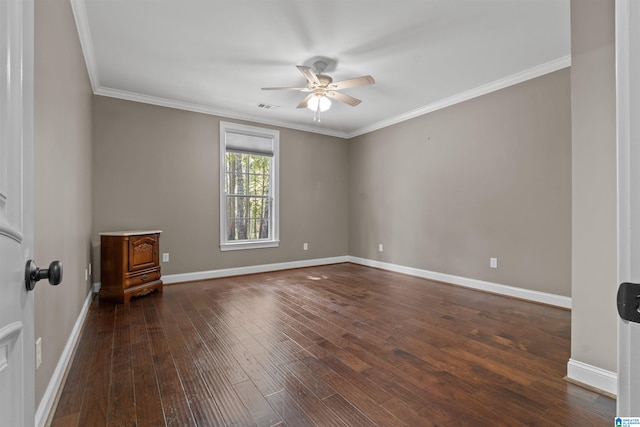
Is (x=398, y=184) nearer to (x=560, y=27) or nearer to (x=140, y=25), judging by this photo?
(x=560, y=27)

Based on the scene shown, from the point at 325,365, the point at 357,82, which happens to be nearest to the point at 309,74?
the point at 357,82

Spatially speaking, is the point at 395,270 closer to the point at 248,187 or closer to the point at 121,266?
the point at 248,187

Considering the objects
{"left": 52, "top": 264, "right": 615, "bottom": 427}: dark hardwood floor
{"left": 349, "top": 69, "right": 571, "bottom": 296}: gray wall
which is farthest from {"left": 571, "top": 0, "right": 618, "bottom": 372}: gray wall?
{"left": 349, "top": 69, "right": 571, "bottom": 296}: gray wall

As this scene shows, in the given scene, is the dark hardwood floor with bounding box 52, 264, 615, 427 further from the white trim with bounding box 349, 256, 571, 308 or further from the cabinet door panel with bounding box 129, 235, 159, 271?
the cabinet door panel with bounding box 129, 235, 159, 271

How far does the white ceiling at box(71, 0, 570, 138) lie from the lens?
7.88 feet

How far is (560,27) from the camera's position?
2621 millimetres

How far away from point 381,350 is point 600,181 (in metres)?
1.76

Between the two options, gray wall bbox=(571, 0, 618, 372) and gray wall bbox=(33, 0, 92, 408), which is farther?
gray wall bbox=(571, 0, 618, 372)

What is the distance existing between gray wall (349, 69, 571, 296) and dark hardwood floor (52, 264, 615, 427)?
65 centimetres

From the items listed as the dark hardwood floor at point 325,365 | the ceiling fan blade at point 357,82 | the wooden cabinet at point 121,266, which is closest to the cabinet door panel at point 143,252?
the wooden cabinet at point 121,266

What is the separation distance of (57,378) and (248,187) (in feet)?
12.1

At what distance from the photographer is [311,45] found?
2.90 m

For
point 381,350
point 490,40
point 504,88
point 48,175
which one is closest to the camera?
point 48,175

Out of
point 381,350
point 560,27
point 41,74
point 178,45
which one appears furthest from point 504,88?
point 41,74
